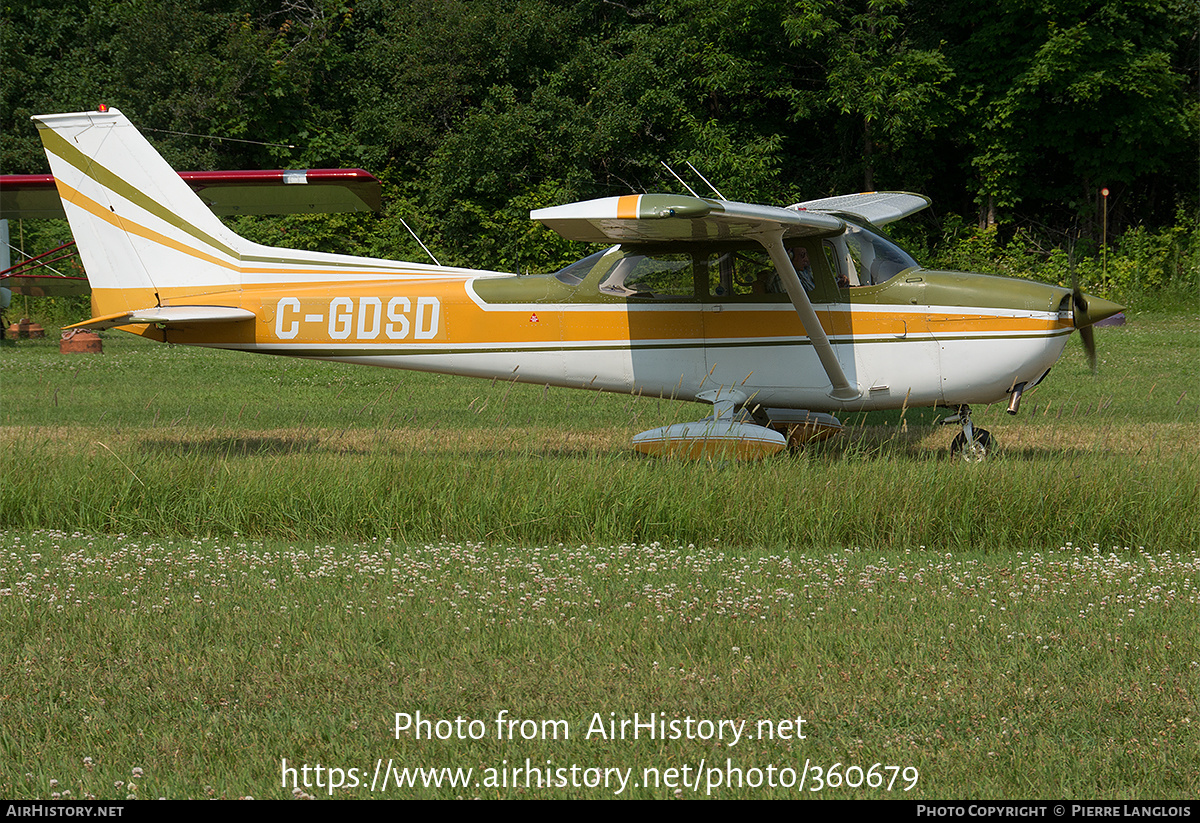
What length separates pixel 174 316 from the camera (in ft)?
28.8

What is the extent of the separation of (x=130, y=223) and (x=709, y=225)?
5.33 metres

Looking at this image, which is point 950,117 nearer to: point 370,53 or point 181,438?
point 370,53

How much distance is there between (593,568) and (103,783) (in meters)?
2.57

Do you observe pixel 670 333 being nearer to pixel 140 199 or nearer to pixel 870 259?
Answer: pixel 870 259

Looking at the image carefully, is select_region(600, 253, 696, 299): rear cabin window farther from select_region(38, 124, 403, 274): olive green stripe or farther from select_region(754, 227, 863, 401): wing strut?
select_region(38, 124, 403, 274): olive green stripe

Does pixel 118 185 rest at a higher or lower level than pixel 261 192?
lower

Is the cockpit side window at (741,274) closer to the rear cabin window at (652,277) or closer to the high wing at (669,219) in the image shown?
the rear cabin window at (652,277)

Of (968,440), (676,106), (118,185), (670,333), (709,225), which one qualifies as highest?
(676,106)

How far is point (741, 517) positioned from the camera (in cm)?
606

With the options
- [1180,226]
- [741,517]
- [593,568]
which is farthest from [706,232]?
[1180,226]

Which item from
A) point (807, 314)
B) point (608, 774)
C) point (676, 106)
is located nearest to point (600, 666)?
point (608, 774)

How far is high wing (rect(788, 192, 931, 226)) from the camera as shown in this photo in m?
10.3

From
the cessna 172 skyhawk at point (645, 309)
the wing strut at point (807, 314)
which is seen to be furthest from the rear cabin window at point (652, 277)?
the wing strut at point (807, 314)

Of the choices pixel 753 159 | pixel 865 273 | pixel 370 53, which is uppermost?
pixel 370 53
